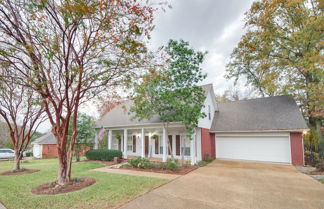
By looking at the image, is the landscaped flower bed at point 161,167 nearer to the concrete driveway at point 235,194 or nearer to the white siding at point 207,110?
the concrete driveway at point 235,194

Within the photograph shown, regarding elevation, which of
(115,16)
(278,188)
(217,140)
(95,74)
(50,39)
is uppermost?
(115,16)

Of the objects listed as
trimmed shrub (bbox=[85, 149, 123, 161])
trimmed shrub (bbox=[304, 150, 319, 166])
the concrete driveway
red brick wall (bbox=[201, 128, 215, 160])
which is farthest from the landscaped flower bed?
trimmed shrub (bbox=[304, 150, 319, 166])

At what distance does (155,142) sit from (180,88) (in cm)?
710

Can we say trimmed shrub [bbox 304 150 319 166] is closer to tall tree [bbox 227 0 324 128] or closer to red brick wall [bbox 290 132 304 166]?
red brick wall [bbox 290 132 304 166]

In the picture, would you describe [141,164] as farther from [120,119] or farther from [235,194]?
[120,119]

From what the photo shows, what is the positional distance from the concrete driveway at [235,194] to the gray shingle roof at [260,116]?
5298 mm

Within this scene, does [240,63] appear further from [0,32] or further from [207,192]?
[0,32]

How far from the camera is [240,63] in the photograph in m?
17.1

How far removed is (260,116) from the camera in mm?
13312

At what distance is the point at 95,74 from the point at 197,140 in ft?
29.4

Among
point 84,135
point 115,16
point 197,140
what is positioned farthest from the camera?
point 84,135

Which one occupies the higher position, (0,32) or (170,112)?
(0,32)

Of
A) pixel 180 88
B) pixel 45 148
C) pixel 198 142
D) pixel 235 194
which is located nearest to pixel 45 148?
pixel 45 148

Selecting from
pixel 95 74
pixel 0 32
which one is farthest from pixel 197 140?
pixel 0 32
